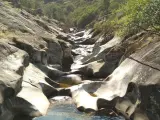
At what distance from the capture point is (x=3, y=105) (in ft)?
61.9

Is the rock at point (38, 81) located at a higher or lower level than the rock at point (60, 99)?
higher

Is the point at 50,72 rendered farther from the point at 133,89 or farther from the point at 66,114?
the point at 133,89

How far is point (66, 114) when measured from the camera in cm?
2311

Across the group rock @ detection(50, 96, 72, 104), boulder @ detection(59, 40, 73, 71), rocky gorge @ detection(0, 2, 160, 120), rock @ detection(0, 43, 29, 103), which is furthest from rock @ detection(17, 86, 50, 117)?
boulder @ detection(59, 40, 73, 71)

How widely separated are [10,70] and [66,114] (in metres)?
5.32

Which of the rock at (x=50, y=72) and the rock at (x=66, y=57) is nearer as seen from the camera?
the rock at (x=50, y=72)

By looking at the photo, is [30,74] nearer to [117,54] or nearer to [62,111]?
[62,111]

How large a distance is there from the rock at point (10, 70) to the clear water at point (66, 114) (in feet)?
10.2

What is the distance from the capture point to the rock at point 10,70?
63.6ft

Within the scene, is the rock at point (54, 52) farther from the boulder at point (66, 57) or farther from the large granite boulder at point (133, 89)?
the large granite boulder at point (133, 89)

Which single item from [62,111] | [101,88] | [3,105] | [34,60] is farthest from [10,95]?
[34,60]

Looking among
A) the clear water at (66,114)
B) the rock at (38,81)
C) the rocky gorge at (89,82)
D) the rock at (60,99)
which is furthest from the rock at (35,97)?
the rock at (60,99)

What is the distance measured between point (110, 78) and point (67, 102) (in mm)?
4377

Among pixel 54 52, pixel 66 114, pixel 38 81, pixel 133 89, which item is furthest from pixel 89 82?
pixel 54 52
